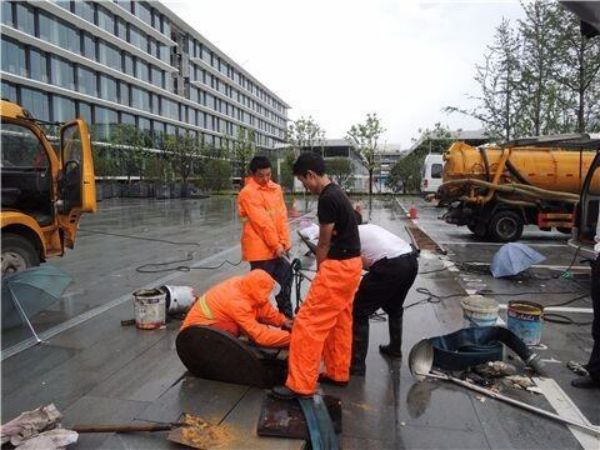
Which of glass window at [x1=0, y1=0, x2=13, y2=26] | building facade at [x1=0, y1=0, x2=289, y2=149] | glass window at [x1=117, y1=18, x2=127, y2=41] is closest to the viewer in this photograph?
glass window at [x1=0, y1=0, x2=13, y2=26]

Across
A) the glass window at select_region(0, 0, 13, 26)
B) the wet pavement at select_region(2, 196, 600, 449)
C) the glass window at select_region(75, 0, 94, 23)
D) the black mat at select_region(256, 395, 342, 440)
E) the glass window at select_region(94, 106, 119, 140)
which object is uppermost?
the glass window at select_region(75, 0, 94, 23)

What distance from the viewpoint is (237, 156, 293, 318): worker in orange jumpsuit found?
195 inches

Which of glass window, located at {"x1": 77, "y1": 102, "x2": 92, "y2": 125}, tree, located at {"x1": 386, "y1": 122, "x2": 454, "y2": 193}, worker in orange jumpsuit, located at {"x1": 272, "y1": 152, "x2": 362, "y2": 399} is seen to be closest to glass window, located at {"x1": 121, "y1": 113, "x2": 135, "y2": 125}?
glass window, located at {"x1": 77, "y1": 102, "x2": 92, "y2": 125}

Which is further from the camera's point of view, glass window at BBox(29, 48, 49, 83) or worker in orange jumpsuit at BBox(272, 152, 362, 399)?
glass window at BBox(29, 48, 49, 83)

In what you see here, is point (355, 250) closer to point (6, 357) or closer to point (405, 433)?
point (405, 433)

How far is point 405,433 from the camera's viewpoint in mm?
3203

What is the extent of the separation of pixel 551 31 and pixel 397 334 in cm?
1457

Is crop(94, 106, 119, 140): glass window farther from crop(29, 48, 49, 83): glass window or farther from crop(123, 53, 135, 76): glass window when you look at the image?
crop(29, 48, 49, 83): glass window

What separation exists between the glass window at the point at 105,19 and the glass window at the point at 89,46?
1987 mm

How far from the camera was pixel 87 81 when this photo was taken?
46406 mm

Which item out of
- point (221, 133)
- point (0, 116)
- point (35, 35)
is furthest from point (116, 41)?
point (0, 116)

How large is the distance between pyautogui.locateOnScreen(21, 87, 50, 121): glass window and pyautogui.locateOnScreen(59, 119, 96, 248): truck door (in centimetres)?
3665

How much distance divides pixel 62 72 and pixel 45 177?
41.7m

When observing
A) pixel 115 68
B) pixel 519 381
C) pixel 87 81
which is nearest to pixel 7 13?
pixel 87 81
